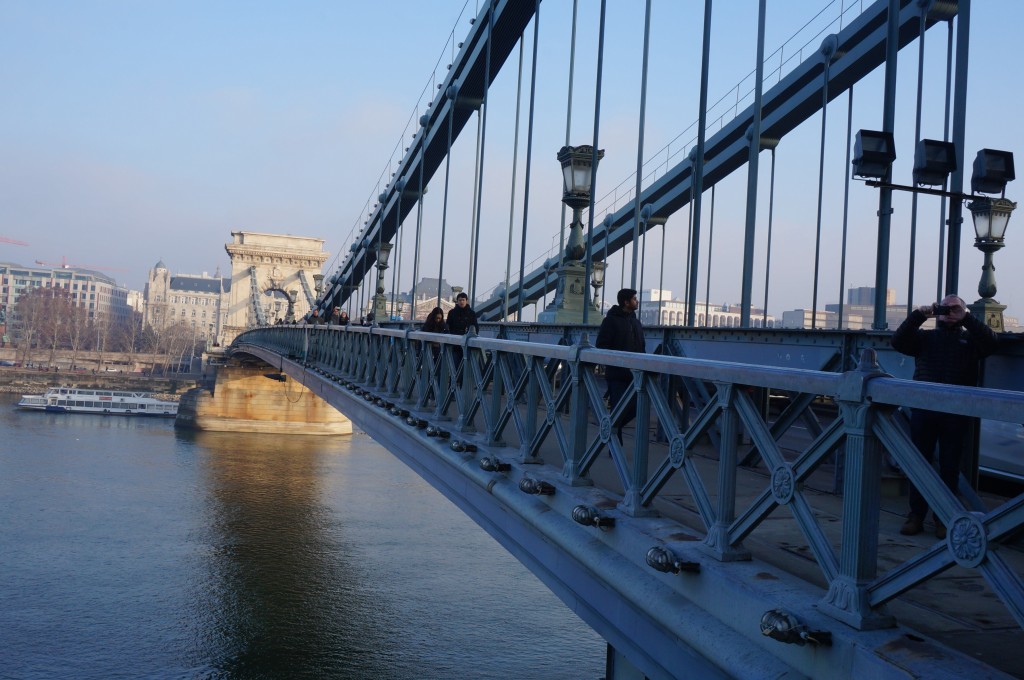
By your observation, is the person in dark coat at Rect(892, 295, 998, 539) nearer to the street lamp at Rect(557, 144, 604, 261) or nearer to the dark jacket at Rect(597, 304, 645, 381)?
the dark jacket at Rect(597, 304, 645, 381)

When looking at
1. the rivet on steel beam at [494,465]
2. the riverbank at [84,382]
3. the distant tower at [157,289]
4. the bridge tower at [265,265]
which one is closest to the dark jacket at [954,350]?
the rivet on steel beam at [494,465]

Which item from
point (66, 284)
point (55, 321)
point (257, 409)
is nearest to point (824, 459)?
point (257, 409)

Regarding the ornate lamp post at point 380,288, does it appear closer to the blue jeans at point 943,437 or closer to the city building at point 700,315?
the city building at point 700,315

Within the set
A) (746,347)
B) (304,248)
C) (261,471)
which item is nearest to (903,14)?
(746,347)

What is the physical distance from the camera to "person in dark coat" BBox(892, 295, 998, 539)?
375 centimetres

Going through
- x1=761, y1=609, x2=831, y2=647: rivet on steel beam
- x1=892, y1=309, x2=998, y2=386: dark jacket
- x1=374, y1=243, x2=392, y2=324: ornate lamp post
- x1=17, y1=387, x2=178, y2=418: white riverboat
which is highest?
x1=374, y1=243, x2=392, y2=324: ornate lamp post

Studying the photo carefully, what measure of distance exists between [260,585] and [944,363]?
1690 cm

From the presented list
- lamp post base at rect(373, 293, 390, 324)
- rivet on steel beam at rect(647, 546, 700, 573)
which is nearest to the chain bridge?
rivet on steel beam at rect(647, 546, 700, 573)

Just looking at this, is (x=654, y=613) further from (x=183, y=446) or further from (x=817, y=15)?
(x=183, y=446)

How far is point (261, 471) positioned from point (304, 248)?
4451 centimetres

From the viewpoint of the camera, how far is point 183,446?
39.2m

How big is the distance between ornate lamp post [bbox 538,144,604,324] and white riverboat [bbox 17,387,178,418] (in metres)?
49.1

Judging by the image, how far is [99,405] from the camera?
55125mm

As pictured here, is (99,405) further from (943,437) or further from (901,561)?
(901,561)
